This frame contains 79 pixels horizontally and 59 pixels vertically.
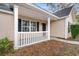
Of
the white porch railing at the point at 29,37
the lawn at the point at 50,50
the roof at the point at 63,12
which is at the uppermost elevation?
the roof at the point at 63,12

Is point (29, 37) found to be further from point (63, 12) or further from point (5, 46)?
point (63, 12)

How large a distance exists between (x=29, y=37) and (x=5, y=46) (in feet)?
4.64

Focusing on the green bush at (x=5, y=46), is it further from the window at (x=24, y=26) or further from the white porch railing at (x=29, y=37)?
the window at (x=24, y=26)

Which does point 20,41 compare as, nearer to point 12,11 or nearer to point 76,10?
point 12,11

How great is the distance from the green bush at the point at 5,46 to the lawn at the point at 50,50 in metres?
0.16

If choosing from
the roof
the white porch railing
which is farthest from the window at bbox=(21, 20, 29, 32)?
the roof

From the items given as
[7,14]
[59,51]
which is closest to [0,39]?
[7,14]

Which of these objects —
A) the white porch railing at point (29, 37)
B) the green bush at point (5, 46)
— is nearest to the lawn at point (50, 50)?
the green bush at point (5, 46)

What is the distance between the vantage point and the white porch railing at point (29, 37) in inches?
198

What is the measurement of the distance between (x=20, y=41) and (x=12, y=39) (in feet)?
1.36

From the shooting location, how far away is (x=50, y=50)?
4.73 metres

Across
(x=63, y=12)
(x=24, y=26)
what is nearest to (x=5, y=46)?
(x=24, y=26)

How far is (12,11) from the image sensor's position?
512 cm

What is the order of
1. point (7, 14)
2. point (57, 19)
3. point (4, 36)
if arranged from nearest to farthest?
point (4, 36)
point (7, 14)
point (57, 19)
